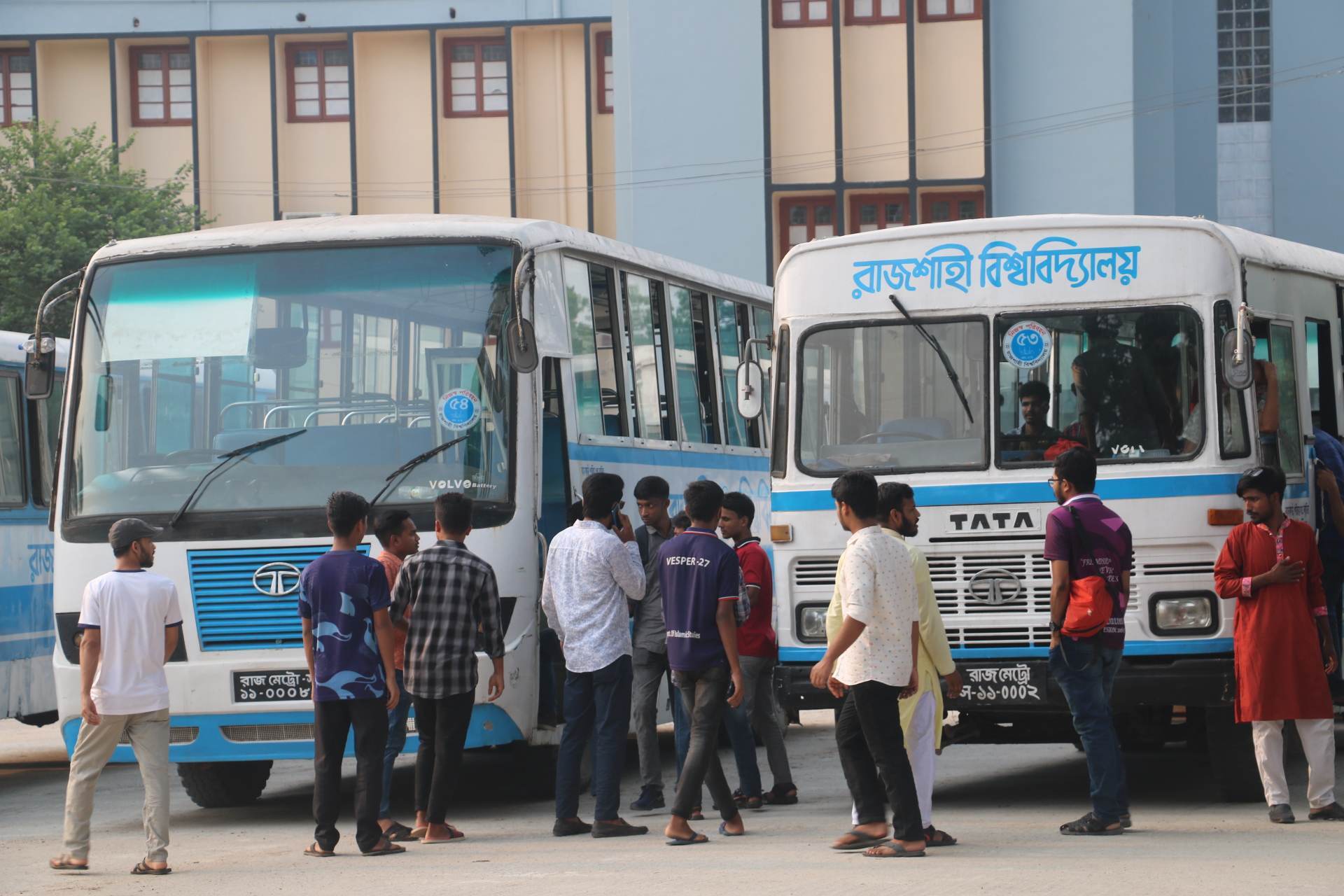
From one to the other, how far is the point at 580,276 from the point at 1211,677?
4.44 metres

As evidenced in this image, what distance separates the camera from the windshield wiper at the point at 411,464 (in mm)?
10594

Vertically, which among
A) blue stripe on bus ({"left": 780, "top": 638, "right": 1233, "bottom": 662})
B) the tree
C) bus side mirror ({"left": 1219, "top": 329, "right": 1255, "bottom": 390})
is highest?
the tree

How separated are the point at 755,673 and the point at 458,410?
215 centimetres

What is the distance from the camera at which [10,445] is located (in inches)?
555

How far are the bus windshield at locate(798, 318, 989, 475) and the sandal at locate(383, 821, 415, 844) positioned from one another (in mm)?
2801

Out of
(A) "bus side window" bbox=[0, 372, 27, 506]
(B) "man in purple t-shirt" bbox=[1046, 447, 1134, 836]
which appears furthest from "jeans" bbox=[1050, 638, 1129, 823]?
(A) "bus side window" bbox=[0, 372, 27, 506]

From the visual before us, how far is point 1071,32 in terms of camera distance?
34812 mm

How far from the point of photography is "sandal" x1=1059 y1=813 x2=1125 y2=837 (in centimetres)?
941

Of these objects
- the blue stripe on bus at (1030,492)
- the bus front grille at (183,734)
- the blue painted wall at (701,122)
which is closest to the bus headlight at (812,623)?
the blue stripe on bus at (1030,492)

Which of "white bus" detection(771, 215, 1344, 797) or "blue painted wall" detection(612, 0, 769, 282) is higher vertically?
"blue painted wall" detection(612, 0, 769, 282)

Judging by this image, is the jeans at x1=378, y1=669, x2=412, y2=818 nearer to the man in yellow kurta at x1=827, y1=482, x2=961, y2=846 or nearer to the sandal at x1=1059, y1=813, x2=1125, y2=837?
the man in yellow kurta at x1=827, y1=482, x2=961, y2=846

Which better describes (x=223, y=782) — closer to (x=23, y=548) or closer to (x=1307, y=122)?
(x=23, y=548)

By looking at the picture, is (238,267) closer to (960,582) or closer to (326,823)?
(326,823)

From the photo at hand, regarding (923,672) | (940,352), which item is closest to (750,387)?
(940,352)
